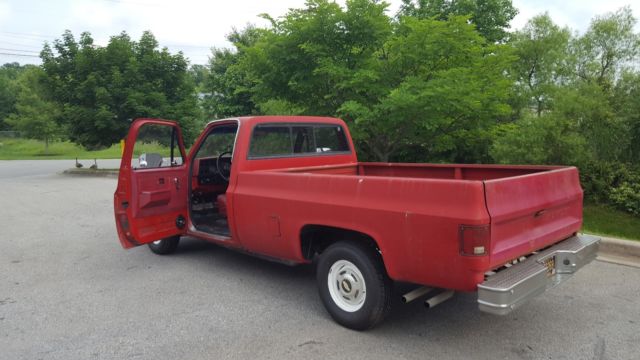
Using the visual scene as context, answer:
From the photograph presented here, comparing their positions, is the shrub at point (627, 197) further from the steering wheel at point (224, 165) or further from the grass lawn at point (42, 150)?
the grass lawn at point (42, 150)

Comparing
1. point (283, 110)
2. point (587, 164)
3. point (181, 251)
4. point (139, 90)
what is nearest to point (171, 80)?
point (139, 90)

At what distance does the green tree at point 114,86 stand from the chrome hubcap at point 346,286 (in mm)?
15558

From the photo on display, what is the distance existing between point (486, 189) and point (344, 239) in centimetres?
134

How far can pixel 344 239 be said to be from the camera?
3.85 m

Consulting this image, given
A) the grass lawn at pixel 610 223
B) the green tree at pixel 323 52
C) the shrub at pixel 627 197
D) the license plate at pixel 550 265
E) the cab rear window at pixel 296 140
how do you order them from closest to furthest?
the license plate at pixel 550 265 → the cab rear window at pixel 296 140 → the grass lawn at pixel 610 223 → the shrub at pixel 627 197 → the green tree at pixel 323 52

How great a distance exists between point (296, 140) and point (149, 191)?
1901 millimetres

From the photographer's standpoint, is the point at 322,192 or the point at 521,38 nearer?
the point at 322,192

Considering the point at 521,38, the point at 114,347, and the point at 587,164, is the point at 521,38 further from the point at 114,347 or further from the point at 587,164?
the point at 114,347

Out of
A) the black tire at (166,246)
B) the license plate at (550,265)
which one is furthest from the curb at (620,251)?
the black tire at (166,246)

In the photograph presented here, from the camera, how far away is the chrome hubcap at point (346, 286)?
365cm

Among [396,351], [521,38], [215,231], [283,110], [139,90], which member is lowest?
[396,351]

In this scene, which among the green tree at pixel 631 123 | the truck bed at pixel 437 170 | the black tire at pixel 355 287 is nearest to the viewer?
the black tire at pixel 355 287

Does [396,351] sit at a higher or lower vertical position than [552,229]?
lower

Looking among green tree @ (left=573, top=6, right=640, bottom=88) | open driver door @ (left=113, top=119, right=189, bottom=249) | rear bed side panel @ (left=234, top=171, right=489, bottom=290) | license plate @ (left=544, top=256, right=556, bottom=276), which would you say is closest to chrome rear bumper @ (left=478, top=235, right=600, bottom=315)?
license plate @ (left=544, top=256, right=556, bottom=276)
